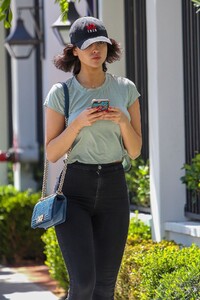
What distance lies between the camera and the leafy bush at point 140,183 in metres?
8.39

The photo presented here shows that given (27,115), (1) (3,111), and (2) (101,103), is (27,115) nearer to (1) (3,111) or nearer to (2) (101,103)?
(1) (3,111)

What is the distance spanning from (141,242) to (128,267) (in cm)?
60

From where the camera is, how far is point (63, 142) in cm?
489

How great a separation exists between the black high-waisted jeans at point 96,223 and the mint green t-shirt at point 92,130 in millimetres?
53

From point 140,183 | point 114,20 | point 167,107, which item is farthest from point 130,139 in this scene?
point 114,20

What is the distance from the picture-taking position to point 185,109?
7.62 m

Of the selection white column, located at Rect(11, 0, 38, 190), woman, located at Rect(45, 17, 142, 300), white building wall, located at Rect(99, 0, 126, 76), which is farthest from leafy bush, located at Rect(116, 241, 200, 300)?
white column, located at Rect(11, 0, 38, 190)

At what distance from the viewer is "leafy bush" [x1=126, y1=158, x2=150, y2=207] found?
8391mm

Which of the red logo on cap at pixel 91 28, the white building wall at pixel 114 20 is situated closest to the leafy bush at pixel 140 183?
the white building wall at pixel 114 20

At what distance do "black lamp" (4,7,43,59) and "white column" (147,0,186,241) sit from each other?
402cm

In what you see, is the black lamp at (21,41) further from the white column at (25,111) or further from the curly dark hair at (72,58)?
the curly dark hair at (72,58)

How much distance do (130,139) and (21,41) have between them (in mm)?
6611

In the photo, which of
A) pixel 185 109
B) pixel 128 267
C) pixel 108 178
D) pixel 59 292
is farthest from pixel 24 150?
pixel 108 178

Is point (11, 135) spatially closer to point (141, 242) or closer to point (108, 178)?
point (141, 242)
